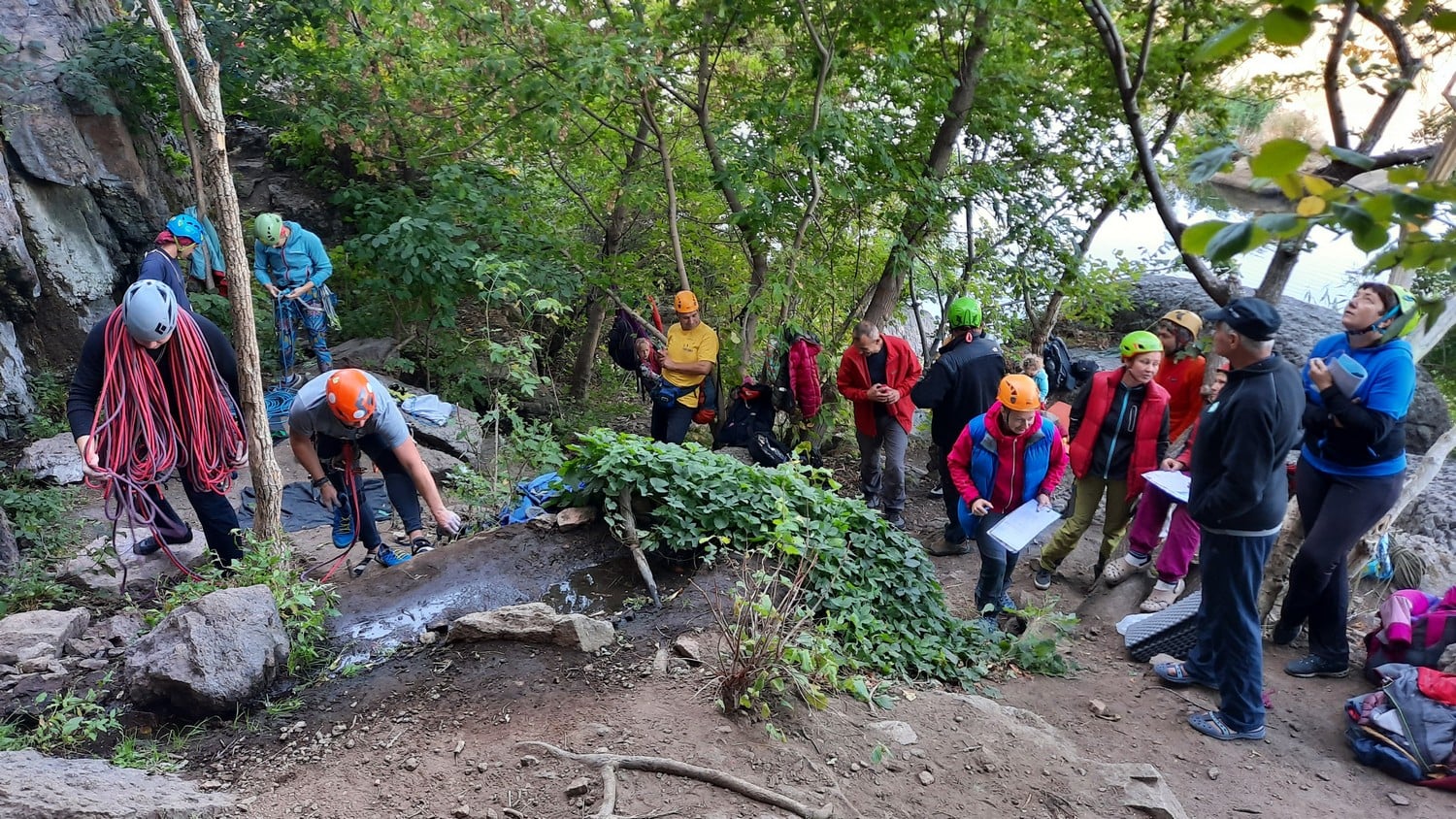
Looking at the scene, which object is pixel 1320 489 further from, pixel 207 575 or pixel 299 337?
pixel 299 337

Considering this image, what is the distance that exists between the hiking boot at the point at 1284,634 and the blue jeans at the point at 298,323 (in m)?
7.75

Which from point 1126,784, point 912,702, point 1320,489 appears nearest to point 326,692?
Answer: point 912,702

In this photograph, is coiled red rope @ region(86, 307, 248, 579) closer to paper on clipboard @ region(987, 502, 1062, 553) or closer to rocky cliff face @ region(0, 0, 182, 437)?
paper on clipboard @ region(987, 502, 1062, 553)

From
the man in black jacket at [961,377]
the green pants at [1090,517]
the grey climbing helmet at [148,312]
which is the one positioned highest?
Answer: the grey climbing helmet at [148,312]

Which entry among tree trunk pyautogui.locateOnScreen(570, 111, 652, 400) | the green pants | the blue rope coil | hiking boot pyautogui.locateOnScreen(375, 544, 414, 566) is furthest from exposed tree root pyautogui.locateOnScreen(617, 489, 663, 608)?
the blue rope coil

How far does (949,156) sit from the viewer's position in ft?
24.0

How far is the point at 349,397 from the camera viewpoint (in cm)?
423

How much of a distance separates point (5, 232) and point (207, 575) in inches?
226

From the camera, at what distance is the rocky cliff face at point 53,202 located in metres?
7.66

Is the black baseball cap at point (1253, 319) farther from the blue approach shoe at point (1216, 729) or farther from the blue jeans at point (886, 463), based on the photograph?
the blue jeans at point (886, 463)

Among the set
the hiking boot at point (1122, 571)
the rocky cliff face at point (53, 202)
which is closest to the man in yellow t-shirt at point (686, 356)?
the hiking boot at point (1122, 571)

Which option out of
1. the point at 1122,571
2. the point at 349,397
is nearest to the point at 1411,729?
the point at 1122,571

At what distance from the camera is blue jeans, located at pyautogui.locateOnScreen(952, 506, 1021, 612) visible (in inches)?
180

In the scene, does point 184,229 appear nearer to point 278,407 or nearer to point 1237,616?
point 278,407
